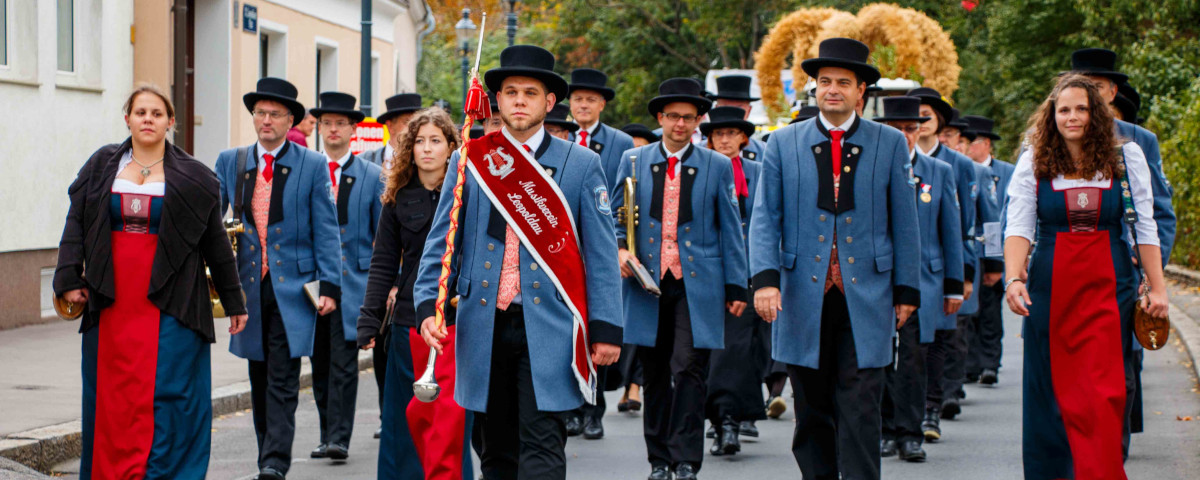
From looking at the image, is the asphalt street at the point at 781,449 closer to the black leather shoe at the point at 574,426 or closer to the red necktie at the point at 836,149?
the black leather shoe at the point at 574,426

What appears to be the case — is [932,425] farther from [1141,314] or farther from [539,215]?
[539,215]

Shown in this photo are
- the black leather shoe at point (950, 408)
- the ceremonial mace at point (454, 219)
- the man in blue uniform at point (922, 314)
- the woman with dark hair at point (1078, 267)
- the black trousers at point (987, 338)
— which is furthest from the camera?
the black trousers at point (987, 338)

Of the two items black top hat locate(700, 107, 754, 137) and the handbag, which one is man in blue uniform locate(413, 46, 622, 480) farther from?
black top hat locate(700, 107, 754, 137)

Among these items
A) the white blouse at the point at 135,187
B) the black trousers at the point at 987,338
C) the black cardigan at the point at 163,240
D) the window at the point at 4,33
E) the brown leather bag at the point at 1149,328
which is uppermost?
the window at the point at 4,33

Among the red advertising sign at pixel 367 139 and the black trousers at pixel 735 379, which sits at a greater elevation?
the red advertising sign at pixel 367 139

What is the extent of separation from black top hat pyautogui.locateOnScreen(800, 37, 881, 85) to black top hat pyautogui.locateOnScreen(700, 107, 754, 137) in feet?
10.9

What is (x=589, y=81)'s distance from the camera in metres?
11.6

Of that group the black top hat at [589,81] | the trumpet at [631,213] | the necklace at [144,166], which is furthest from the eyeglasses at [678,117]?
the necklace at [144,166]

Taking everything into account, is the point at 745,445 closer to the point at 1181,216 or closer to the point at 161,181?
the point at 161,181

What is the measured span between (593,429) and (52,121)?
7460 millimetres

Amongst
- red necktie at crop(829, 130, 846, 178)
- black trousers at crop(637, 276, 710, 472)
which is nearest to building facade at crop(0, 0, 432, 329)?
black trousers at crop(637, 276, 710, 472)

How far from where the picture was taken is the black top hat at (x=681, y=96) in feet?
30.4

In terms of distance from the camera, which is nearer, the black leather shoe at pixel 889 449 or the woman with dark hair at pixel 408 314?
the woman with dark hair at pixel 408 314

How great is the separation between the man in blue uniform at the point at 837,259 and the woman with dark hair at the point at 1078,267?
0.58 metres
